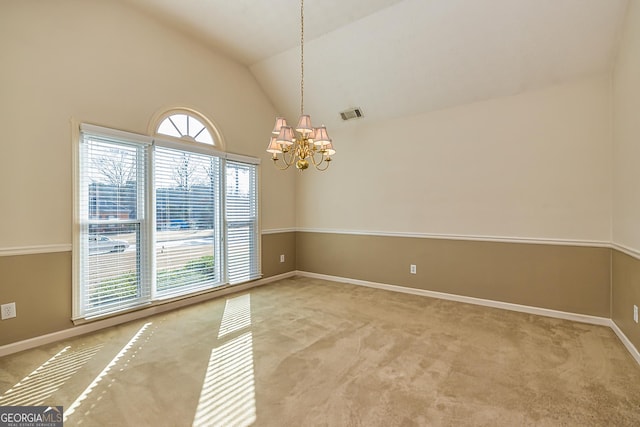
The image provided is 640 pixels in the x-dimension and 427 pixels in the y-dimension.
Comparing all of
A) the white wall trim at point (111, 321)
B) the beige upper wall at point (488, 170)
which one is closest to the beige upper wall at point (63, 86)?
the white wall trim at point (111, 321)

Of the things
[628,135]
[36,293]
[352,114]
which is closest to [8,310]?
[36,293]

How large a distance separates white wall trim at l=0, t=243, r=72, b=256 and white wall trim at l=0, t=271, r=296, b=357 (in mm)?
772

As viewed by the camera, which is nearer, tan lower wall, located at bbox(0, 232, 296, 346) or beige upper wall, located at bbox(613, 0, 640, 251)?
beige upper wall, located at bbox(613, 0, 640, 251)

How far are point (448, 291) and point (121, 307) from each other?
4.04m

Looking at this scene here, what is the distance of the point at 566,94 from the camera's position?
337 cm

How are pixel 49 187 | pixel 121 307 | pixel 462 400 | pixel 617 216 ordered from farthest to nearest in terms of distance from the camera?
pixel 121 307 < pixel 617 216 < pixel 49 187 < pixel 462 400

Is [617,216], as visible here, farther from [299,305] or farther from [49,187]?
[49,187]

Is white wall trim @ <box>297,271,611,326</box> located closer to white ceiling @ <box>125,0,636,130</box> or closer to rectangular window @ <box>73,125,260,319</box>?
rectangular window @ <box>73,125,260,319</box>

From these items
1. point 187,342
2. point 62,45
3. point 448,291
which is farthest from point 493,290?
point 62,45

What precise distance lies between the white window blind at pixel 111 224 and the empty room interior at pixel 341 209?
21 mm

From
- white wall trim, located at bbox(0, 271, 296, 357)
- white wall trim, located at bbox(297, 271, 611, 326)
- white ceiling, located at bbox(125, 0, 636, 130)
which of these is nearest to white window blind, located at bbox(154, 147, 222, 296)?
white wall trim, located at bbox(0, 271, 296, 357)

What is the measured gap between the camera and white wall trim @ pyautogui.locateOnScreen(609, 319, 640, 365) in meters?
2.45

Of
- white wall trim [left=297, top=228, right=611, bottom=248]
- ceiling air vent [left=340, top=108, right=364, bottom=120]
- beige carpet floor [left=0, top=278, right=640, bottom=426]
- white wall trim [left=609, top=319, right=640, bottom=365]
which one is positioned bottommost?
beige carpet floor [left=0, top=278, right=640, bottom=426]

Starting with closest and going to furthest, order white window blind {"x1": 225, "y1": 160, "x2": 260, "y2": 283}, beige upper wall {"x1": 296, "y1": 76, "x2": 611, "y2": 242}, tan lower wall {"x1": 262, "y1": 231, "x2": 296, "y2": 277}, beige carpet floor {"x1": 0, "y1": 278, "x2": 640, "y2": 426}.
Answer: beige carpet floor {"x1": 0, "y1": 278, "x2": 640, "y2": 426} → beige upper wall {"x1": 296, "y1": 76, "x2": 611, "y2": 242} → white window blind {"x1": 225, "y1": 160, "x2": 260, "y2": 283} → tan lower wall {"x1": 262, "y1": 231, "x2": 296, "y2": 277}
